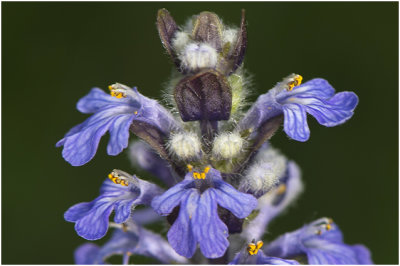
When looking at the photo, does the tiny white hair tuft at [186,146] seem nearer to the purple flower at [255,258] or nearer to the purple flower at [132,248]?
the purple flower at [255,258]

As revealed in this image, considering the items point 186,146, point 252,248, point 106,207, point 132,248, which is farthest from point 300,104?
point 132,248

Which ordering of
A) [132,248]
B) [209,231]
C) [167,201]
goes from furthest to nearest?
[132,248], [167,201], [209,231]

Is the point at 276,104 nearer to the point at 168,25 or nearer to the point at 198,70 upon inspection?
the point at 198,70

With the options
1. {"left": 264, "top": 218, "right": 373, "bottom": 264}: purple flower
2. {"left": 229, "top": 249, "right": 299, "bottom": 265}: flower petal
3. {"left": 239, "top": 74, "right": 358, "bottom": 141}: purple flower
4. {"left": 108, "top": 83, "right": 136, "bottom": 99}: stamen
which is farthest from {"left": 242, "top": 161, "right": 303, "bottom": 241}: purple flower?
{"left": 108, "top": 83, "right": 136, "bottom": 99}: stamen

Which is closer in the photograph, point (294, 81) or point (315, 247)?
point (294, 81)

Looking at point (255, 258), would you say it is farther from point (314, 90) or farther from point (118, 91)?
point (118, 91)

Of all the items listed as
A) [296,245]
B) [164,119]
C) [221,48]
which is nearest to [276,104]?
[221,48]
